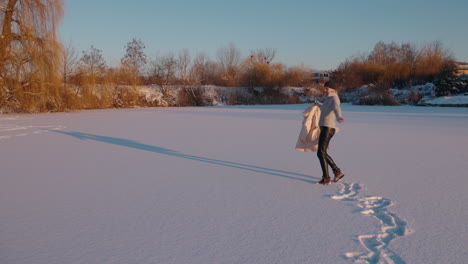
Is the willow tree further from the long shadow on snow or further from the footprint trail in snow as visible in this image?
the footprint trail in snow

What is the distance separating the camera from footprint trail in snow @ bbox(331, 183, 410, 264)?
238 centimetres

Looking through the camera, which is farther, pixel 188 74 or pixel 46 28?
pixel 188 74

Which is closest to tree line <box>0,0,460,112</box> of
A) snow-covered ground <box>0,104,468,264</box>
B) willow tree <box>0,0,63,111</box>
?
willow tree <box>0,0,63,111</box>

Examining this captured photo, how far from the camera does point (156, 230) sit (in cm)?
287

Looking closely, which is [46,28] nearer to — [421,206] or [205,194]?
[205,194]

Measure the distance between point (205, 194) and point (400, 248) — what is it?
7.20 ft

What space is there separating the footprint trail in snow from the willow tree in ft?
53.5

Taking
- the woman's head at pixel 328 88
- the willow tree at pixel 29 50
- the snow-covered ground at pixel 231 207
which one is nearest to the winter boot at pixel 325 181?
the snow-covered ground at pixel 231 207

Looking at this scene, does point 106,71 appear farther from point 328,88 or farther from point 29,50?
point 328,88

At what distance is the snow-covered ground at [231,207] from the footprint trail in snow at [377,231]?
11 millimetres

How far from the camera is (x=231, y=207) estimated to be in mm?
3480

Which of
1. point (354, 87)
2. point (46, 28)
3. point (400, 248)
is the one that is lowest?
point (400, 248)

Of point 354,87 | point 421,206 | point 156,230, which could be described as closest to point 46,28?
point 156,230

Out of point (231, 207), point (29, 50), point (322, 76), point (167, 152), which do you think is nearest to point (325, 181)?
point (231, 207)
